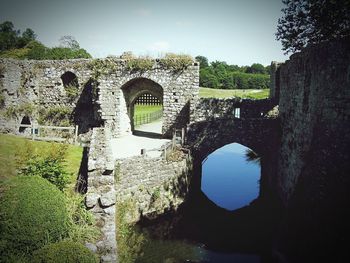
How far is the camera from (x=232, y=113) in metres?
18.0

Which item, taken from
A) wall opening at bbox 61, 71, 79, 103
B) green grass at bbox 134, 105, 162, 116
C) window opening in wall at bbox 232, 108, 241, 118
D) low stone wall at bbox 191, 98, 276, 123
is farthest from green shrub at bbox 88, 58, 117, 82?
green grass at bbox 134, 105, 162, 116

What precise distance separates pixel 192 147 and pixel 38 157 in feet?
25.9

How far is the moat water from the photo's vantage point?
439 inches

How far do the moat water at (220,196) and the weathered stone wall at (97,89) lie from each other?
16.0ft

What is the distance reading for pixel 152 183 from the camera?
1370cm

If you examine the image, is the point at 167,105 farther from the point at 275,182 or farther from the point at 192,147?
the point at 275,182

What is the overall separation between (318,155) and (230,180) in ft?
34.7

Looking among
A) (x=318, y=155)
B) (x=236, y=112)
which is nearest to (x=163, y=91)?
(x=236, y=112)

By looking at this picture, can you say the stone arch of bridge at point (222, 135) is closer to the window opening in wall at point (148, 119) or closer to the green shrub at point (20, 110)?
the window opening in wall at point (148, 119)

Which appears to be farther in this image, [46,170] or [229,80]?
[229,80]

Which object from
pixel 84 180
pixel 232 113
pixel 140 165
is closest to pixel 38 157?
pixel 84 180

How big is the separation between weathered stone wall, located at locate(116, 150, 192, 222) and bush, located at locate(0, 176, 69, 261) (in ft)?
18.3

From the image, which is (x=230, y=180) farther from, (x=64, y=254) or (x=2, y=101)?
(x=64, y=254)

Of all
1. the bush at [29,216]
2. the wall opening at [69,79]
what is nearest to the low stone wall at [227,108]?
the wall opening at [69,79]
